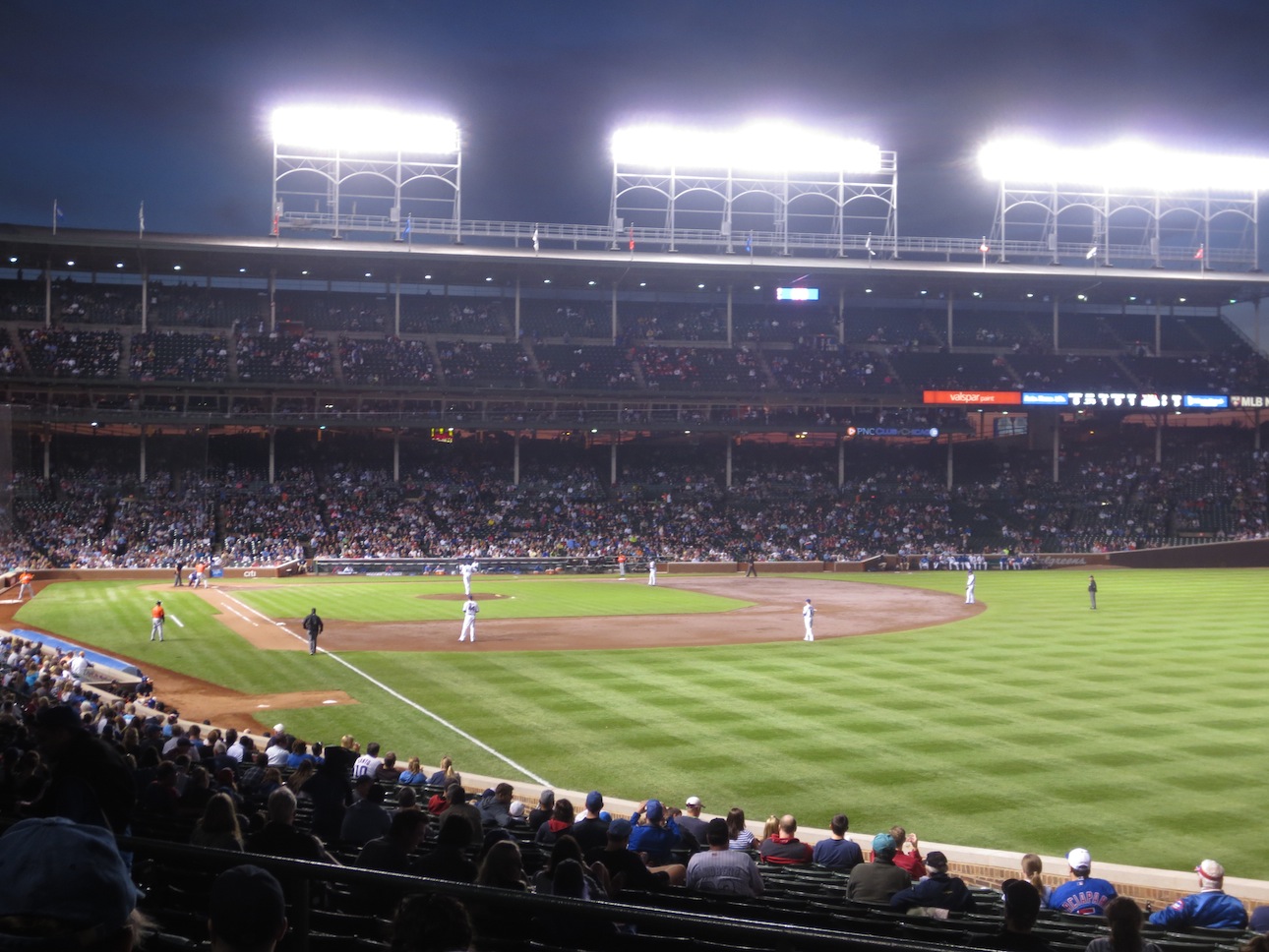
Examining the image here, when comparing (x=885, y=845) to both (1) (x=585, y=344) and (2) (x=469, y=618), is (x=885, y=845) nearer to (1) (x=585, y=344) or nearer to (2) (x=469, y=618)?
(2) (x=469, y=618)

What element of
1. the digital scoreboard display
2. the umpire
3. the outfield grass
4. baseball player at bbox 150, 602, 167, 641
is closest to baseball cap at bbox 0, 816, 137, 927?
the outfield grass

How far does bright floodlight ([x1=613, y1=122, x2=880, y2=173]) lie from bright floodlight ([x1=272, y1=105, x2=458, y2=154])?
1177 cm

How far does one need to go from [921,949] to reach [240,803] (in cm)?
825

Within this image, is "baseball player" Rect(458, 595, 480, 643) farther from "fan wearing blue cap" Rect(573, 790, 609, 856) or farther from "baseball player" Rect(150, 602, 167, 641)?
"fan wearing blue cap" Rect(573, 790, 609, 856)

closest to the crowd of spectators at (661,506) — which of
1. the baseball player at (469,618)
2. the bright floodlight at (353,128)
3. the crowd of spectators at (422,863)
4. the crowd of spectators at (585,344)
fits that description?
the crowd of spectators at (585,344)

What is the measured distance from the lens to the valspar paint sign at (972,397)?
2859 inches

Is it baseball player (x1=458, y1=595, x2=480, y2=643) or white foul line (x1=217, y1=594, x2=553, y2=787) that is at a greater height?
baseball player (x1=458, y1=595, x2=480, y2=643)

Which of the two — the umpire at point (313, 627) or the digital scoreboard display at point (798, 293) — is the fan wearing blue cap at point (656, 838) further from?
the digital scoreboard display at point (798, 293)

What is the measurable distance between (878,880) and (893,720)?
11.0 metres

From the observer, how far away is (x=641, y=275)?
244ft

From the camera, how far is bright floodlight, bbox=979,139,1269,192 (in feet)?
224

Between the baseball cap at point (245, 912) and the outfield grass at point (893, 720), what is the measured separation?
1177cm

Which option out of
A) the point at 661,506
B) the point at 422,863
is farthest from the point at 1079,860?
the point at 661,506

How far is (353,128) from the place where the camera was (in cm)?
6306
